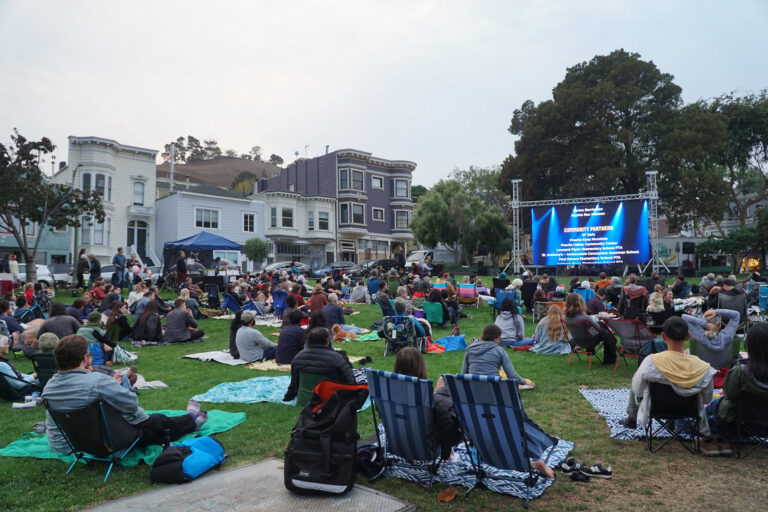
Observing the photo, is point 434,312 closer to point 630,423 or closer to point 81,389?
point 630,423

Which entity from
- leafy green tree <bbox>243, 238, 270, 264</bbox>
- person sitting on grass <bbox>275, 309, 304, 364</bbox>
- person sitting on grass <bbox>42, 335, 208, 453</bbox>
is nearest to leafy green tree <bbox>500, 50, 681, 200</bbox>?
leafy green tree <bbox>243, 238, 270, 264</bbox>

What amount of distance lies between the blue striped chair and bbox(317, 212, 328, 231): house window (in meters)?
41.3

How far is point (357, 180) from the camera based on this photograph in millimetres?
47281

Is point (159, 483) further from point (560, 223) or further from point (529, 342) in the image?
point (560, 223)

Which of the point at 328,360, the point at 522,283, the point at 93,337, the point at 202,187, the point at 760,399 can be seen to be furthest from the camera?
the point at 202,187

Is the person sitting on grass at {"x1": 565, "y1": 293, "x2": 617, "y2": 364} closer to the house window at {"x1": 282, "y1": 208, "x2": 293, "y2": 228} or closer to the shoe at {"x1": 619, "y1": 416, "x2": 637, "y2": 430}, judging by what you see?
the shoe at {"x1": 619, "y1": 416, "x2": 637, "y2": 430}

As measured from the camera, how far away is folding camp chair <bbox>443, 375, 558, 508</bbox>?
3746 millimetres

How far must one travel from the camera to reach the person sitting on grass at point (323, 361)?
17.5 ft

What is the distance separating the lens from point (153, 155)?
36.3 meters

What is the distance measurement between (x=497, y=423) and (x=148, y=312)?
10299 millimetres

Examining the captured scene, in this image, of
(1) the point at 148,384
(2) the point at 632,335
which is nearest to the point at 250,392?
(1) the point at 148,384

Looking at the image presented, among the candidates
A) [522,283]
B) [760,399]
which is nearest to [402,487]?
[760,399]

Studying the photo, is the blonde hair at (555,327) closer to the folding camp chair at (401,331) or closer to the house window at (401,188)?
the folding camp chair at (401,331)

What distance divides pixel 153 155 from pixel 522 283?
3022cm
